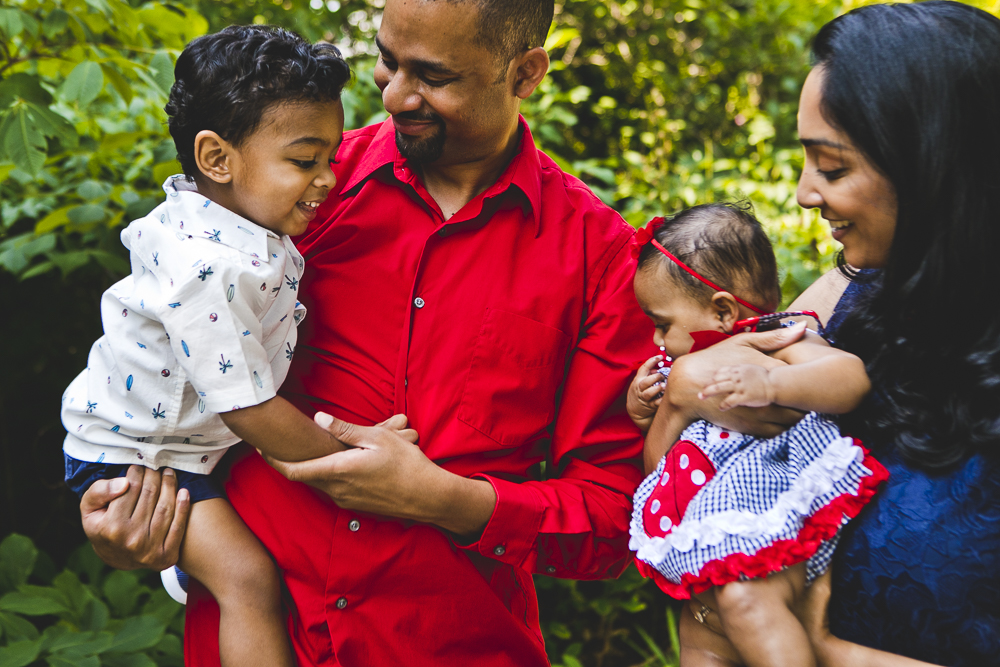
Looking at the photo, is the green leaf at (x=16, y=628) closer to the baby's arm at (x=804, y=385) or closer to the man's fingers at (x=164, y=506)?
the man's fingers at (x=164, y=506)

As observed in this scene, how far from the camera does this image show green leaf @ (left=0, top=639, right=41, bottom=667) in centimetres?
186

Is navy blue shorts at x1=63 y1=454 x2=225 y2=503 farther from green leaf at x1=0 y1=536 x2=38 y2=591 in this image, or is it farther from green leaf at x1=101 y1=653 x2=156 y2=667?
green leaf at x1=0 y1=536 x2=38 y2=591

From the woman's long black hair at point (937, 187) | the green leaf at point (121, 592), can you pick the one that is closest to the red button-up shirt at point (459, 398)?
the woman's long black hair at point (937, 187)

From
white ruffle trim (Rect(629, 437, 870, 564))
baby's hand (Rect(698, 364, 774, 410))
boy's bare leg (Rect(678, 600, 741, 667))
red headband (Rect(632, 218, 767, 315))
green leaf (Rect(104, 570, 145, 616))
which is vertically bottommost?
green leaf (Rect(104, 570, 145, 616))

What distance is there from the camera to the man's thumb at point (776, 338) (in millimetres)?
1375

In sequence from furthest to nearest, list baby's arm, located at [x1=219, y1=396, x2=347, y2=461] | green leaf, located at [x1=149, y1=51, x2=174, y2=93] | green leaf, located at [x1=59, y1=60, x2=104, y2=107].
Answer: green leaf, located at [x1=149, y1=51, x2=174, y2=93]
green leaf, located at [x1=59, y1=60, x2=104, y2=107]
baby's arm, located at [x1=219, y1=396, x2=347, y2=461]

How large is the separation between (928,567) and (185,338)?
1335 mm

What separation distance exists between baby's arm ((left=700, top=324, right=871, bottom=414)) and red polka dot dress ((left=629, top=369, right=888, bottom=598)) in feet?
0.20

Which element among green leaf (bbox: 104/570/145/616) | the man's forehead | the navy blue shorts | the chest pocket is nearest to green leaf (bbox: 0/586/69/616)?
green leaf (bbox: 104/570/145/616)

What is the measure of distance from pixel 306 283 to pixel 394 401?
1.15ft

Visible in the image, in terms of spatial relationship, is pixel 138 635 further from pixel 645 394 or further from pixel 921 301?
pixel 921 301

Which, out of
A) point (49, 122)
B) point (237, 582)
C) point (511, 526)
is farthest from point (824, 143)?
point (49, 122)

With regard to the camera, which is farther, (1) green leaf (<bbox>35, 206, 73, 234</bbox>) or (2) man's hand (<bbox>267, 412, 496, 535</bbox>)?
(1) green leaf (<bbox>35, 206, 73, 234</bbox>)

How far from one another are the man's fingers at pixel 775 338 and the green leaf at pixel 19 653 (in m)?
1.93
